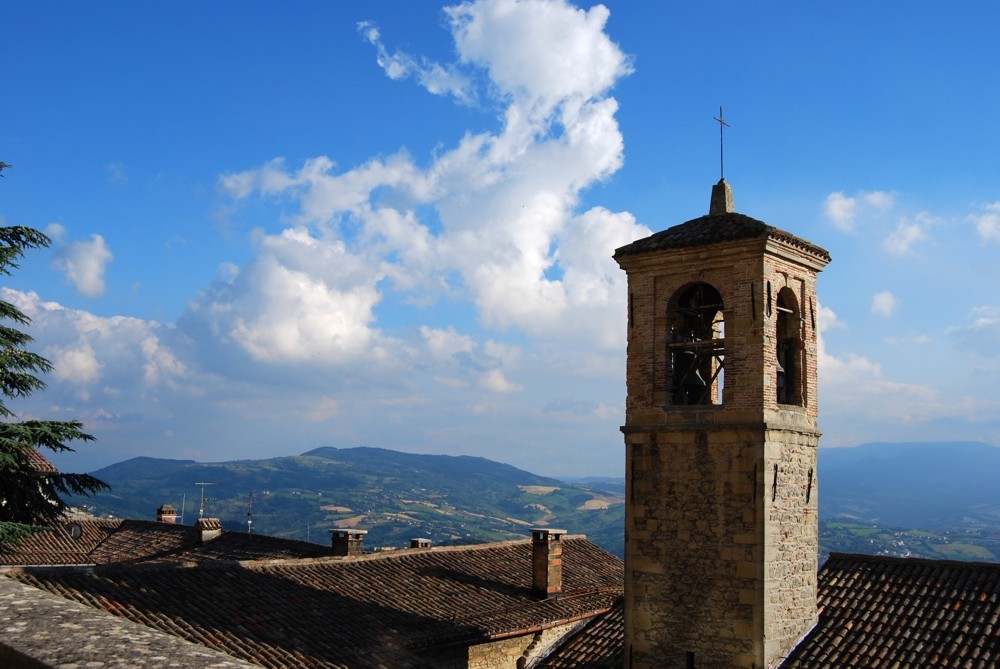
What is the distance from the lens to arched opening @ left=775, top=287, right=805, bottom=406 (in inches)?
621

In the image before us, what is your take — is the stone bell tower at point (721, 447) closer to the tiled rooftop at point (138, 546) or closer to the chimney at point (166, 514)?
the tiled rooftop at point (138, 546)

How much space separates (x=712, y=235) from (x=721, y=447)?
3.44 metres

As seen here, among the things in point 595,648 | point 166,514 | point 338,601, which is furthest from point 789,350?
point 166,514

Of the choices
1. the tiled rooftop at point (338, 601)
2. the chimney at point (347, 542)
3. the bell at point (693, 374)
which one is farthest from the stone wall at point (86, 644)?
the chimney at point (347, 542)

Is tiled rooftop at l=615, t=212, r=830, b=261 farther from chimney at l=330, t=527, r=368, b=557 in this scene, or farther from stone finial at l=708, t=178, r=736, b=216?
chimney at l=330, t=527, r=368, b=557

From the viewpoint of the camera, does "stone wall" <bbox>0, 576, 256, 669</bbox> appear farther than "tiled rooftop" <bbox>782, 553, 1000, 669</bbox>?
No

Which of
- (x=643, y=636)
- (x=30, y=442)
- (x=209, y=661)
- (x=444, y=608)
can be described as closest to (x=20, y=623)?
(x=209, y=661)

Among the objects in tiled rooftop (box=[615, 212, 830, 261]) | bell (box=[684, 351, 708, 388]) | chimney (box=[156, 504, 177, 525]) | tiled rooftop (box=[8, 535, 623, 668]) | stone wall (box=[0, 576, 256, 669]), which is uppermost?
tiled rooftop (box=[615, 212, 830, 261])

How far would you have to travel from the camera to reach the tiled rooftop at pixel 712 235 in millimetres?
14945

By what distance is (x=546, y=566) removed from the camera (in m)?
20.7

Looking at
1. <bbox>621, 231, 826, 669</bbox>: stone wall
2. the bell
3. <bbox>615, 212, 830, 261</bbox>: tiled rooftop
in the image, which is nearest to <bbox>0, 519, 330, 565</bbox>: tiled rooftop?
<bbox>621, 231, 826, 669</bbox>: stone wall

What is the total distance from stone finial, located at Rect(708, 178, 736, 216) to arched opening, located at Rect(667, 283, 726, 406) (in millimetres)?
1645

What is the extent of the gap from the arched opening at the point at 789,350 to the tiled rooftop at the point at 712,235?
0.98m

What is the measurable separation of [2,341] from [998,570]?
16.5m
